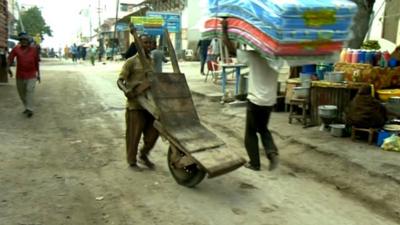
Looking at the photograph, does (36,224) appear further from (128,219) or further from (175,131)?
(175,131)

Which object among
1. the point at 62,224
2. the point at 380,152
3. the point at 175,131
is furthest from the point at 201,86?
the point at 62,224

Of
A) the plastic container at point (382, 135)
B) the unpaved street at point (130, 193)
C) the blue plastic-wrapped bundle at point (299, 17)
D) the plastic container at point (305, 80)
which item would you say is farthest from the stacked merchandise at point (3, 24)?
the plastic container at point (382, 135)

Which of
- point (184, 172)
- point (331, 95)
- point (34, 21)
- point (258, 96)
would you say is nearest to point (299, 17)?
point (258, 96)

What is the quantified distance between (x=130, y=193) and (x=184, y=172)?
0.67 metres

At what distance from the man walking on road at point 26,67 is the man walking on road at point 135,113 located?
202 inches

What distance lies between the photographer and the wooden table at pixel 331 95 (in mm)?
8406

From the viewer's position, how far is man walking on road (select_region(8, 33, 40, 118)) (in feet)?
35.1

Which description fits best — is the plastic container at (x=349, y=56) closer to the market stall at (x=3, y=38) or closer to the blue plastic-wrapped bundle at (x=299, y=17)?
the blue plastic-wrapped bundle at (x=299, y=17)

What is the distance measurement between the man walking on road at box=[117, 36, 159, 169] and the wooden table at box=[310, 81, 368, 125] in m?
3.67

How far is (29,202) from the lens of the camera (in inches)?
199

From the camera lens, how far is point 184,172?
18.6 feet

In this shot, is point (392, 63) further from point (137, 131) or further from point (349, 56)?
point (137, 131)

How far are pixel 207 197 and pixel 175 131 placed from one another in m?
0.80

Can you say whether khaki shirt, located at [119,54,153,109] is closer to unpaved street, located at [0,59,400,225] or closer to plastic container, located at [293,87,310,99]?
unpaved street, located at [0,59,400,225]
